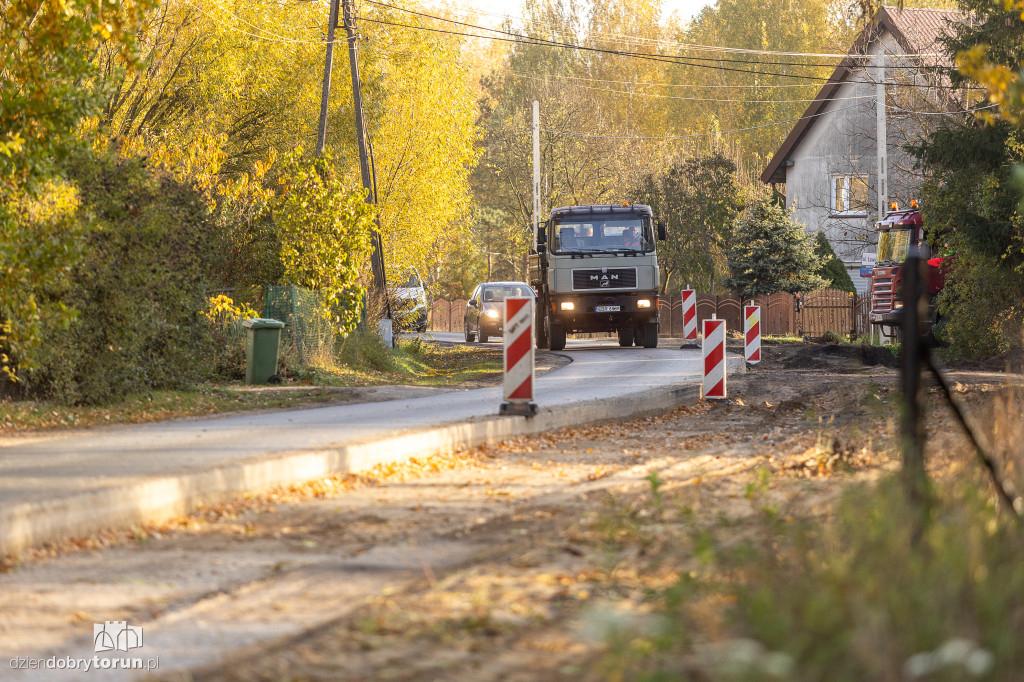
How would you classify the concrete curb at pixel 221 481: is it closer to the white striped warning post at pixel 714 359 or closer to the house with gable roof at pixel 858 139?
the white striped warning post at pixel 714 359

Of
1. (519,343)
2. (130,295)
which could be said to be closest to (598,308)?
(130,295)

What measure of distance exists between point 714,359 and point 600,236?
14.3m

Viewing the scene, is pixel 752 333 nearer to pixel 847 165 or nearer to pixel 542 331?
pixel 542 331

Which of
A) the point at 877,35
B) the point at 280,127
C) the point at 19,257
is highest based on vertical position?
the point at 877,35

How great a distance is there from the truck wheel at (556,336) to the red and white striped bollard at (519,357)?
17.9 m

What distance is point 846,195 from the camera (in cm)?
4978

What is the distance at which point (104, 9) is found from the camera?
1182 centimetres

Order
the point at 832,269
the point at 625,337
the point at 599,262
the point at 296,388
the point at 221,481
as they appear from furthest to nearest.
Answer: the point at 832,269 < the point at 625,337 < the point at 599,262 < the point at 296,388 < the point at 221,481

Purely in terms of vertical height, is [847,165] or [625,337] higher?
[847,165]

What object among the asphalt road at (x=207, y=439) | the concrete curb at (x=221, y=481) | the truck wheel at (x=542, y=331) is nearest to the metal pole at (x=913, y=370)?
the concrete curb at (x=221, y=481)

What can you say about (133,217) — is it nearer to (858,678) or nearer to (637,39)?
(858,678)

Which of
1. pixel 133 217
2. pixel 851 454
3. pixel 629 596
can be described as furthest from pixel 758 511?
pixel 133 217

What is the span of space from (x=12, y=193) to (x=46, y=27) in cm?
176

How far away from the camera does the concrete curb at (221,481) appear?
6.83 m
